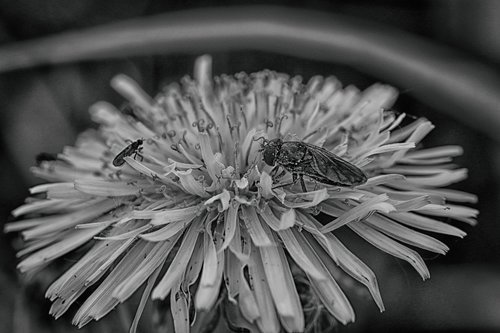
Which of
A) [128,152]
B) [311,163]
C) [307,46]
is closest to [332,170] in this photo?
[311,163]

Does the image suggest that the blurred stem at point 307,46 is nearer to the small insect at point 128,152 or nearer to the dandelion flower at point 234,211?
the dandelion flower at point 234,211

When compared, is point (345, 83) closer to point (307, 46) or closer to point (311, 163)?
point (307, 46)

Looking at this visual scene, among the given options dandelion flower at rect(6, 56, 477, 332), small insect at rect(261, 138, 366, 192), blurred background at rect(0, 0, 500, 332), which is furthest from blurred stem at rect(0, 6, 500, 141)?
small insect at rect(261, 138, 366, 192)

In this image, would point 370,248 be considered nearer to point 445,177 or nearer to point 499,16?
point 445,177

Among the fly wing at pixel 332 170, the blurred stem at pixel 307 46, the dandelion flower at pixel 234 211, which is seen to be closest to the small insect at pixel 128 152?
the dandelion flower at pixel 234 211

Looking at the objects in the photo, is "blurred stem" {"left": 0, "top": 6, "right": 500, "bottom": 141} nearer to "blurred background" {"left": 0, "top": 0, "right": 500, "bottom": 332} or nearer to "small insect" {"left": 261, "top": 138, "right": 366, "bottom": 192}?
"blurred background" {"left": 0, "top": 0, "right": 500, "bottom": 332}
